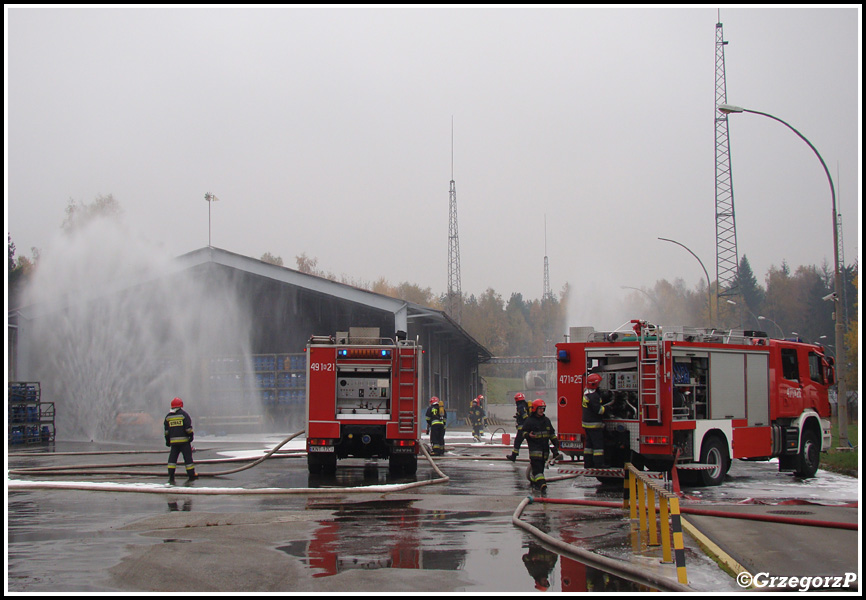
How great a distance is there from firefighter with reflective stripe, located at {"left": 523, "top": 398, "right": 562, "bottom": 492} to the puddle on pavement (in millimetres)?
2023

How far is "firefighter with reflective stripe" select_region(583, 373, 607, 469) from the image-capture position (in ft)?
40.9

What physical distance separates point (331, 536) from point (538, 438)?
14.8 feet

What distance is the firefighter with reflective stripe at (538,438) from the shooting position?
12.3 metres

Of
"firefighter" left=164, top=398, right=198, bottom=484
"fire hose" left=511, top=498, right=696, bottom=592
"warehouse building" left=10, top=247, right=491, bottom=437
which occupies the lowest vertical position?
"fire hose" left=511, top=498, right=696, bottom=592

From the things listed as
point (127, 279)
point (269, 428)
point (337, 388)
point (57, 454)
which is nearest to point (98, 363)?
point (127, 279)

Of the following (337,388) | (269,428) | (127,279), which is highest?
(127,279)

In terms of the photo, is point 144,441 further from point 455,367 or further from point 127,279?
point 455,367

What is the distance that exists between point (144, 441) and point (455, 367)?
26.9 meters

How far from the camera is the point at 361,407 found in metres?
16.1

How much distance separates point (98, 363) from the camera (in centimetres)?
3184

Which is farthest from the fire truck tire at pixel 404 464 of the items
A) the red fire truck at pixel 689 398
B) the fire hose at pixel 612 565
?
the fire hose at pixel 612 565

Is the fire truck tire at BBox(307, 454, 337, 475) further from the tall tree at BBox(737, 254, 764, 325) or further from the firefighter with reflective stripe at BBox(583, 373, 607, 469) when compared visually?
the tall tree at BBox(737, 254, 764, 325)

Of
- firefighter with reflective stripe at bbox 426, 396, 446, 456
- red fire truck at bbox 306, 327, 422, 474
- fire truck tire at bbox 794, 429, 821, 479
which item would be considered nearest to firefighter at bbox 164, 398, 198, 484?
red fire truck at bbox 306, 327, 422, 474

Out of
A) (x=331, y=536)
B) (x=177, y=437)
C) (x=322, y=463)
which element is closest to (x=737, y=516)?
(x=331, y=536)
